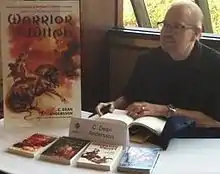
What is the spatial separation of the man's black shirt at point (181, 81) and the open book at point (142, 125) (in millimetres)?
462

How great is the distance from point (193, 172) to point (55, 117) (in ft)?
2.31

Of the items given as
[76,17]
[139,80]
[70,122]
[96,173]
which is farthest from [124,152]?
[139,80]

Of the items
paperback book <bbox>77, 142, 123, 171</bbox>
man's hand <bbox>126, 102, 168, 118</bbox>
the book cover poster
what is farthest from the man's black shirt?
paperback book <bbox>77, 142, 123, 171</bbox>

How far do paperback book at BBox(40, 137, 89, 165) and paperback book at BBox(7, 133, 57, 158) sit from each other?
0.03m

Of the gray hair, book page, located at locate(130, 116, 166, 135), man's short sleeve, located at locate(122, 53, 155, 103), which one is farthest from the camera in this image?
man's short sleeve, located at locate(122, 53, 155, 103)

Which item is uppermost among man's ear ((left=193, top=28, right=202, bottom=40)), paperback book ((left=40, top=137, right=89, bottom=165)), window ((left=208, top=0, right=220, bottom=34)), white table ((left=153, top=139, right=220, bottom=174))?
window ((left=208, top=0, right=220, bottom=34))

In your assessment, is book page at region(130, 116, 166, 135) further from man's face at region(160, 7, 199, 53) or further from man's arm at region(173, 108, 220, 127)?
man's face at region(160, 7, 199, 53)

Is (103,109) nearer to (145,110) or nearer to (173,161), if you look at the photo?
(145,110)

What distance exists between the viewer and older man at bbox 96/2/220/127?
230 cm

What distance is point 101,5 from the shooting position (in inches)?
127

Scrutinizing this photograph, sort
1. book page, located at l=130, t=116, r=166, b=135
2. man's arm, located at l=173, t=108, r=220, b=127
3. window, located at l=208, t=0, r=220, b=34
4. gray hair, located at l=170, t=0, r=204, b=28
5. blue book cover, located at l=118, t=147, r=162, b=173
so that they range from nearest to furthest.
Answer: blue book cover, located at l=118, t=147, r=162, b=173 < book page, located at l=130, t=116, r=166, b=135 < man's arm, located at l=173, t=108, r=220, b=127 < gray hair, located at l=170, t=0, r=204, b=28 < window, located at l=208, t=0, r=220, b=34

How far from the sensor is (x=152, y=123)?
1.85 meters

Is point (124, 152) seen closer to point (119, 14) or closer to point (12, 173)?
point (12, 173)

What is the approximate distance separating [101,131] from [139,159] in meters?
0.21
